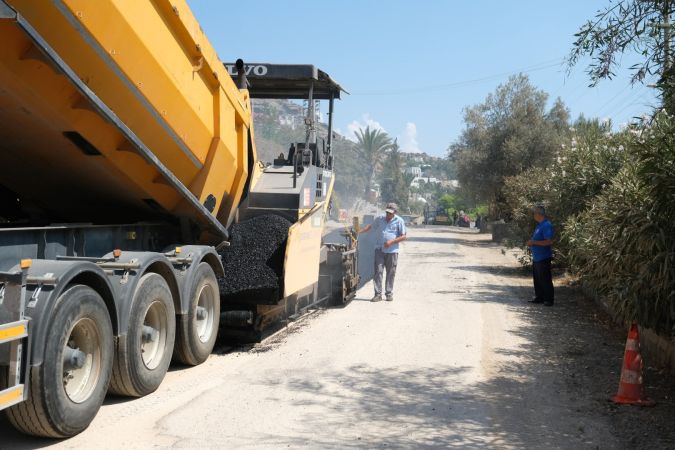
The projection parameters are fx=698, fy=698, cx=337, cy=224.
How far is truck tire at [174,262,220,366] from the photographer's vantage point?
22.3 ft

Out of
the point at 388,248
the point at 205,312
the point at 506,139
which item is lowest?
the point at 205,312

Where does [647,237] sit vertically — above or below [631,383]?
above

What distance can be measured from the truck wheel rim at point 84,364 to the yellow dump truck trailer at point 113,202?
0.01m

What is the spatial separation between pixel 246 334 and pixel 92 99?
3.78m

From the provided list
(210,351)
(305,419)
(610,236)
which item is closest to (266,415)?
(305,419)

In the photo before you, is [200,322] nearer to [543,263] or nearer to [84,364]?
[84,364]

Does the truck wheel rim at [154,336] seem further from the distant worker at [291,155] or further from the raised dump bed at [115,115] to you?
the distant worker at [291,155]

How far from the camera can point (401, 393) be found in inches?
247

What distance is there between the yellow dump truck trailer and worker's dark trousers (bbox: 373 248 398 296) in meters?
3.82

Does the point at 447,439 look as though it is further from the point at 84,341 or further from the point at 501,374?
the point at 84,341

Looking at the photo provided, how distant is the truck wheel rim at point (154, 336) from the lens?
238 inches

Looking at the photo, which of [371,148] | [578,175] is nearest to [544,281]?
[578,175]

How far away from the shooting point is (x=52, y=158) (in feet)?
18.8

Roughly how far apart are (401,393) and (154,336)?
225 cm
